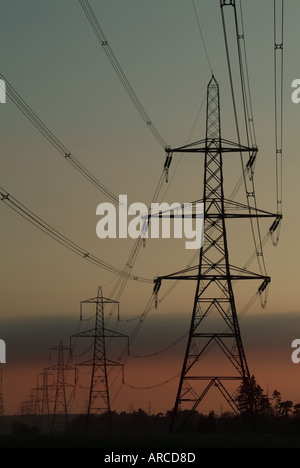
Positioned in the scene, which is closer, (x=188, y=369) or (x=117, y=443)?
(x=117, y=443)

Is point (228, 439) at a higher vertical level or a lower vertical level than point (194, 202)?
lower

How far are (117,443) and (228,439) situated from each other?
589cm

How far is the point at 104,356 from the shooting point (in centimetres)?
10075
